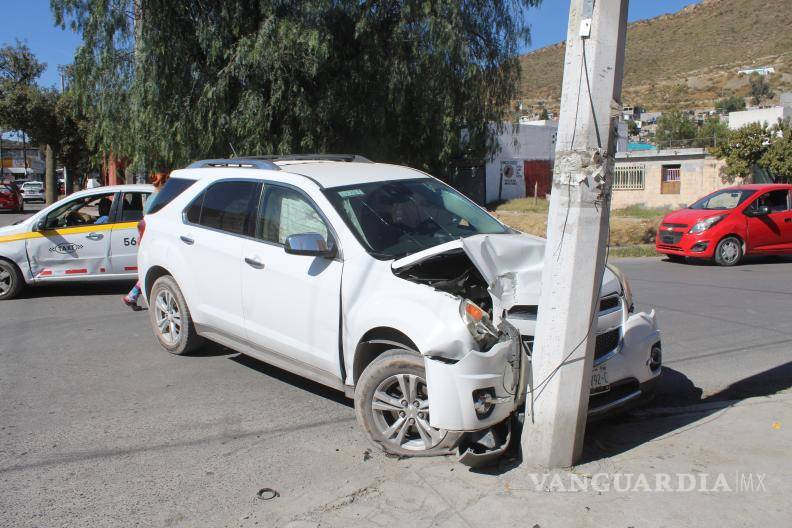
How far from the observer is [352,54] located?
16016 mm

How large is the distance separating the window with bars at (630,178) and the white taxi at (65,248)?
27.2m

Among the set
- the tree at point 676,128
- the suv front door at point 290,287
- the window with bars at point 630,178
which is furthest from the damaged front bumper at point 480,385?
the tree at point 676,128

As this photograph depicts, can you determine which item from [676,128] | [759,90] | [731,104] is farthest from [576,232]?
[759,90]

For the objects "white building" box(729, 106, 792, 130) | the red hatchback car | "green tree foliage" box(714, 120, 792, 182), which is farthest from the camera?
"white building" box(729, 106, 792, 130)

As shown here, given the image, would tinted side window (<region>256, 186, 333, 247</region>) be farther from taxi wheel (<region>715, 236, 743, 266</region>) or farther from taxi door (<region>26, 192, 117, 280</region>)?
taxi wheel (<region>715, 236, 743, 266</region>)

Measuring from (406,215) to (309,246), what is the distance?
3.12 feet

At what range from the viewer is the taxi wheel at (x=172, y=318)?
22.5ft

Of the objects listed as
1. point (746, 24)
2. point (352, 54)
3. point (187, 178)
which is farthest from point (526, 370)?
point (746, 24)

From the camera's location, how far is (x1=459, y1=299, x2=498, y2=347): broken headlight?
419cm

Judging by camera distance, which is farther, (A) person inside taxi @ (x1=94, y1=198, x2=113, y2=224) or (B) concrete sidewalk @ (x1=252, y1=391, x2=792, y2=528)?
(A) person inside taxi @ (x1=94, y1=198, x2=113, y2=224)

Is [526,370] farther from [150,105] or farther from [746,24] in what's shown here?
[746,24]

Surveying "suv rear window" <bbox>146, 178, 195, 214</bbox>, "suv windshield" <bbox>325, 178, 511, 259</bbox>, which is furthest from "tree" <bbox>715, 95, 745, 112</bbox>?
"suv rear window" <bbox>146, 178, 195, 214</bbox>

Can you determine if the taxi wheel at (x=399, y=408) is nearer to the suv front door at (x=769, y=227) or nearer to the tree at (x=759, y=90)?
the suv front door at (x=769, y=227)

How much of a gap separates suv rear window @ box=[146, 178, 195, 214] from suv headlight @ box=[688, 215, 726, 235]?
1086 centimetres
